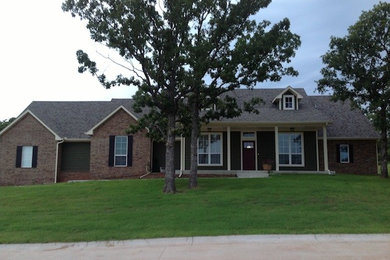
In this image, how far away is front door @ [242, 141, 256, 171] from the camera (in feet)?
77.8

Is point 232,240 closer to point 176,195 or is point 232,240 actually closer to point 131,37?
point 176,195

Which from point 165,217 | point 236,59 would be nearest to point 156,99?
point 236,59

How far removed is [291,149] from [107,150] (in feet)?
40.7

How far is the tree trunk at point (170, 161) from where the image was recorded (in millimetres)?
15070

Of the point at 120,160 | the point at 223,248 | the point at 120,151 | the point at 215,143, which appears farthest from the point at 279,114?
the point at 223,248

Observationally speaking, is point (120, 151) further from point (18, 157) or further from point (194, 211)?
point (194, 211)

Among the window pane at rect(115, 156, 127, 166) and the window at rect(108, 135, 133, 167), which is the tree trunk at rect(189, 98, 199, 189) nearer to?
the window at rect(108, 135, 133, 167)

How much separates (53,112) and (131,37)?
15910mm

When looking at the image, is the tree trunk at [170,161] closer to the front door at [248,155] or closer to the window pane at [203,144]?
the window pane at [203,144]

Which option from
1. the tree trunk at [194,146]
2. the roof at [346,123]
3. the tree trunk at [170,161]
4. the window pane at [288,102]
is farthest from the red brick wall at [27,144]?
the roof at [346,123]

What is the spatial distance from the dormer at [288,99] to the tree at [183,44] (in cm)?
884

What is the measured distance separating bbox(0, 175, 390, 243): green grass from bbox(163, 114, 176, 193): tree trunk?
0.44 meters

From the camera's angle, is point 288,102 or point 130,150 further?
point 288,102

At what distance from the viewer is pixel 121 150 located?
2339cm
